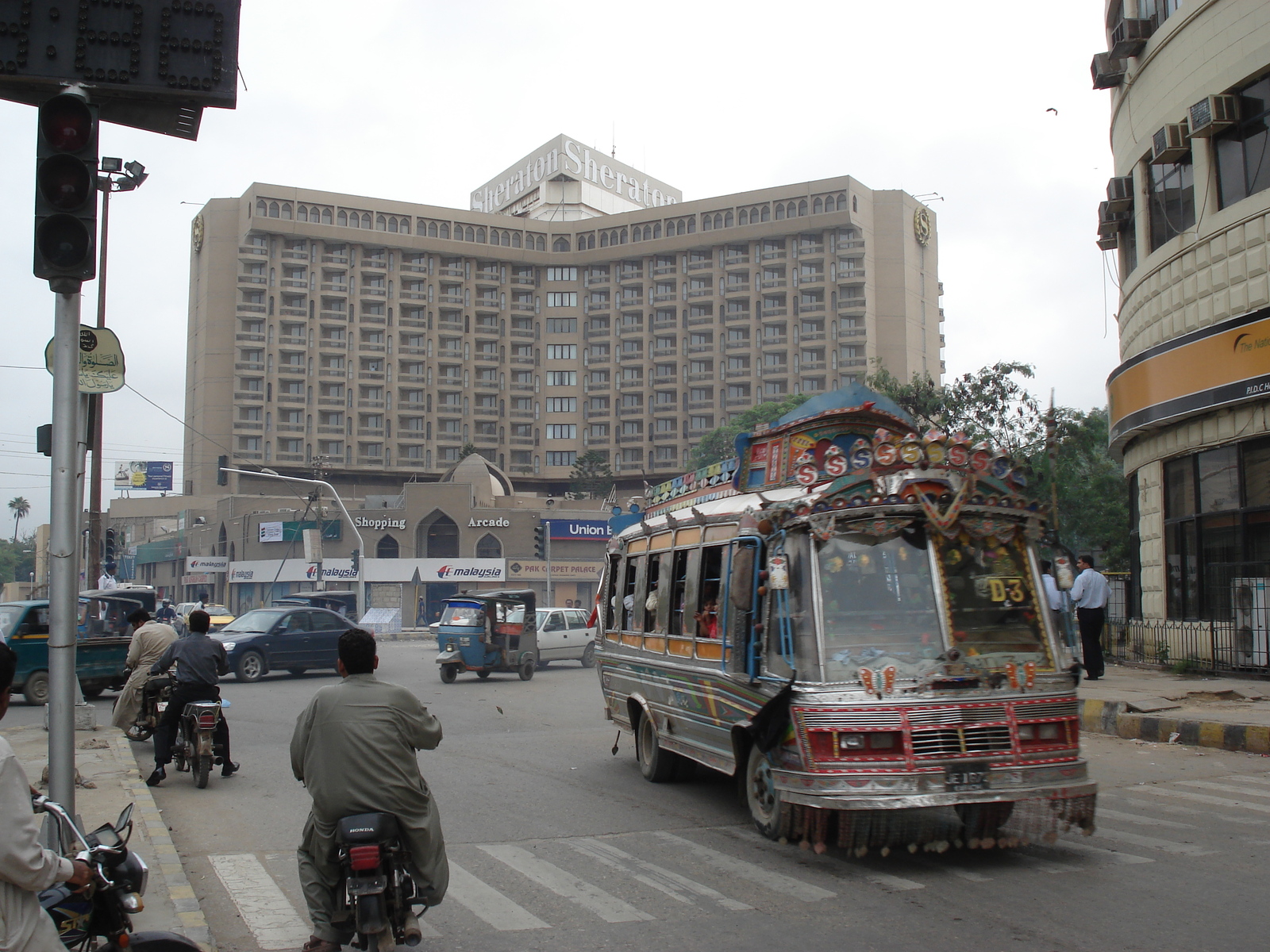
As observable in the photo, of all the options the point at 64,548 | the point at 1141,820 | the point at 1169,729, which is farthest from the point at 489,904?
the point at 1169,729

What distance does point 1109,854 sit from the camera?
7.20 m

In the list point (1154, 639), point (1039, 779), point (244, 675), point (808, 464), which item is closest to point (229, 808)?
point (808, 464)

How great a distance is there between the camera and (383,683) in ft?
17.2

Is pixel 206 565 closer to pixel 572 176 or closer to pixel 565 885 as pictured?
pixel 572 176

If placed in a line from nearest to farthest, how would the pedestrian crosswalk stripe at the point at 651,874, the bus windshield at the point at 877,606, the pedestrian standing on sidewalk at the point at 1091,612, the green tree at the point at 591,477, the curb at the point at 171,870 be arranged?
the curb at the point at 171,870
the pedestrian crosswalk stripe at the point at 651,874
the bus windshield at the point at 877,606
the pedestrian standing on sidewalk at the point at 1091,612
the green tree at the point at 591,477

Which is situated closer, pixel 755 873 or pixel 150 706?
pixel 755 873

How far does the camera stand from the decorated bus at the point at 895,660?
22.2 feet

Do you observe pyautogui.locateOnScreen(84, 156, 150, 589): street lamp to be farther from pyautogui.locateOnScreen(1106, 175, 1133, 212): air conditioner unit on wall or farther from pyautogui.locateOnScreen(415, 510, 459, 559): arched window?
pyautogui.locateOnScreen(415, 510, 459, 559): arched window

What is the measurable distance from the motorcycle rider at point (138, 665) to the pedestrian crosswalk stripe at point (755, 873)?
6.59 meters

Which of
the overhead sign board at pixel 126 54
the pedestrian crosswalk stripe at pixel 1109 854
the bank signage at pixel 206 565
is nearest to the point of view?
the overhead sign board at pixel 126 54

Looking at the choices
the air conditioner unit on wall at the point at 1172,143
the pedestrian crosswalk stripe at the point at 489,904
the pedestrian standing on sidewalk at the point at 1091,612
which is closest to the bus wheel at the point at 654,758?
the pedestrian crosswalk stripe at the point at 489,904

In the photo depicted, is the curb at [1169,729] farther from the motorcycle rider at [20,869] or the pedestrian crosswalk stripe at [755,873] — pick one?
the motorcycle rider at [20,869]

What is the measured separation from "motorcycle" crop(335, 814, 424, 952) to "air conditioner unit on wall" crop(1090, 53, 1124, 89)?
22220mm

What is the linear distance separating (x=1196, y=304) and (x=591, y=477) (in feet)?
226
